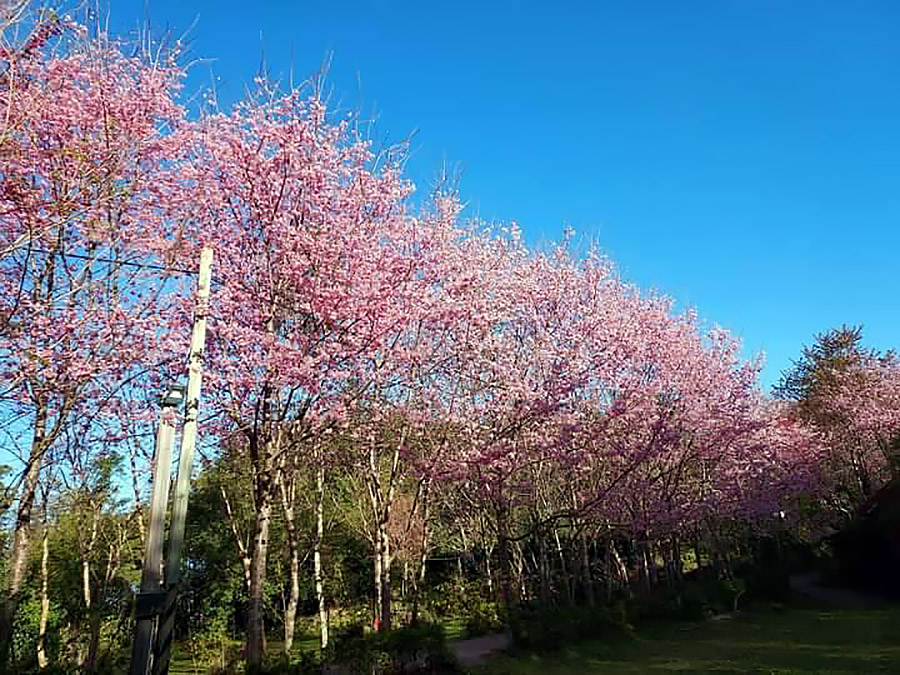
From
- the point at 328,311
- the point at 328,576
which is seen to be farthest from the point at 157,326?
the point at 328,576

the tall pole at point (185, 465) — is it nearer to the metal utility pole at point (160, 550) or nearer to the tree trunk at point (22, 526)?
the metal utility pole at point (160, 550)

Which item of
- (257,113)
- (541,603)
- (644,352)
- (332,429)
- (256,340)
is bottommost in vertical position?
(541,603)

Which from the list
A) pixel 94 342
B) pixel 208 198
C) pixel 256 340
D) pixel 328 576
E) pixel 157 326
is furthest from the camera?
pixel 328 576

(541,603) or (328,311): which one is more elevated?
(328,311)

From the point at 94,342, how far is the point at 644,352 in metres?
10.5

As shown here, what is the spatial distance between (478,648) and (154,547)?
8.65 m

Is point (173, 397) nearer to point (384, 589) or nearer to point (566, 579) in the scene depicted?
point (384, 589)

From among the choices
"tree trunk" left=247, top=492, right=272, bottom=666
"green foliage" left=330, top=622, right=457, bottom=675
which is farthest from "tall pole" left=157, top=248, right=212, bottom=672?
"green foliage" left=330, top=622, right=457, bottom=675

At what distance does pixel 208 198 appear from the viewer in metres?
8.20

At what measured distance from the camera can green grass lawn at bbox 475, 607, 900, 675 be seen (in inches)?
376

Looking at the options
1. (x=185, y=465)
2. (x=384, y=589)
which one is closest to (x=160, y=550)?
(x=185, y=465)

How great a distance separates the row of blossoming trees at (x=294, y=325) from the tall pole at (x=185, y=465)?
31.3 inches

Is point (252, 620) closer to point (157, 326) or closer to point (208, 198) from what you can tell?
point (157, 326)

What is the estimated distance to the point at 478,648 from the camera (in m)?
12.5
